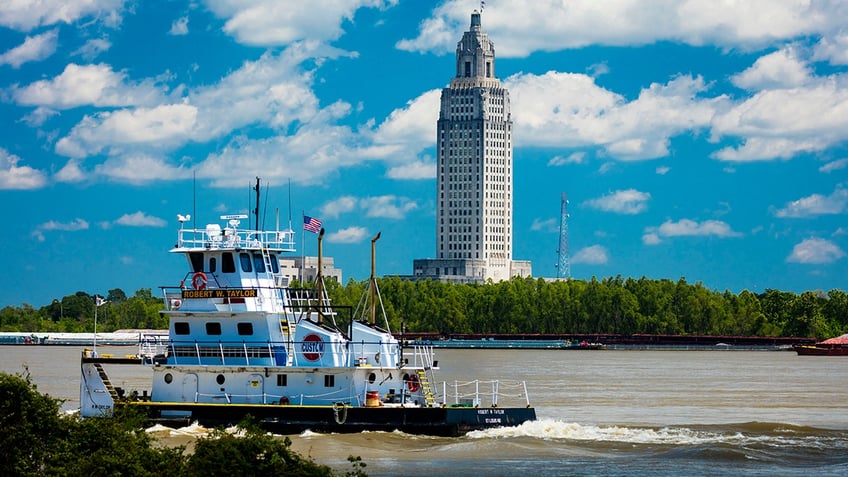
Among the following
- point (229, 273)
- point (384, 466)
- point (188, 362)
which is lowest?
point (384, 466)

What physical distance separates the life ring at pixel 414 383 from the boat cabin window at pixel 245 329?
215 inches

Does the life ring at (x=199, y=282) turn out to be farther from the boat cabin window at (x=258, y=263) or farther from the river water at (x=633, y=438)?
the river water at (x=633, y=438)

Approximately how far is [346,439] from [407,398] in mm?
3107

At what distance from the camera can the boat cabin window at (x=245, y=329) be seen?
46.4m

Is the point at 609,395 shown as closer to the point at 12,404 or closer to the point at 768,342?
the point at 12,404

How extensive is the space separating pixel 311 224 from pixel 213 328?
5555 millimetres

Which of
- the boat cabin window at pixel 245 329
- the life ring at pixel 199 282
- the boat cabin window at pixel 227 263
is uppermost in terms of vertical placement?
the boat cabin window at pixel 227 263

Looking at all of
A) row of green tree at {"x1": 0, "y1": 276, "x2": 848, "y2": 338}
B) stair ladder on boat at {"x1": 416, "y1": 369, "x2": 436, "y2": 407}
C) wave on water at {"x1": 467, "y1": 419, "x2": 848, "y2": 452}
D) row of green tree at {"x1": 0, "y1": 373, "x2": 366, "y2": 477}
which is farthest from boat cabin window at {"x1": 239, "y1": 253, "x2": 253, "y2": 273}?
row of green tree at {"x1": 0, "y1": 276, "x2": 848, "y2": 338}

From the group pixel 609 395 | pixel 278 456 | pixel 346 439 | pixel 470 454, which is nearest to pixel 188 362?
pixel 346 439

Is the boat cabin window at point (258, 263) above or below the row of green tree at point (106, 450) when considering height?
above

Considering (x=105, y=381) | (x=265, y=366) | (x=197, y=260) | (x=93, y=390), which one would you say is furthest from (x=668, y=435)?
(x=93, y=390)

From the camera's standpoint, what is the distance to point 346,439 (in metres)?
44.4

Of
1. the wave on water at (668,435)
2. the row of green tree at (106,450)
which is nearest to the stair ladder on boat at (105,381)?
the wave on water at (668,435)

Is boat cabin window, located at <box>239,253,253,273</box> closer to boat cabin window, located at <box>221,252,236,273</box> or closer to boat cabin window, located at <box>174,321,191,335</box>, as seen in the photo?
boat cabin window, located at <box>221,252,236,273</box>
